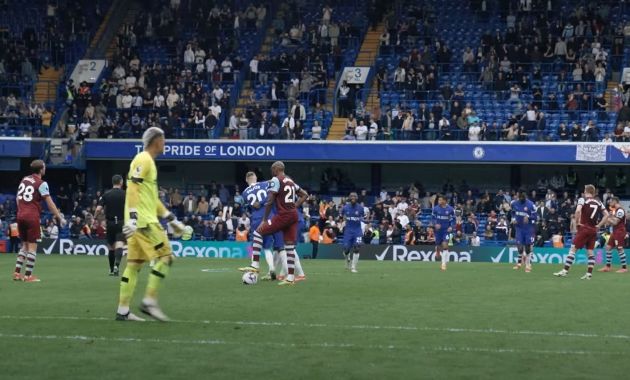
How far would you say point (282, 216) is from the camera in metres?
21.8

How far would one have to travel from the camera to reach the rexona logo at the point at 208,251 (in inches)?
1649

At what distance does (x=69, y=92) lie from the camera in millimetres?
49750

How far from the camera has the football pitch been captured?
10398 millimetres

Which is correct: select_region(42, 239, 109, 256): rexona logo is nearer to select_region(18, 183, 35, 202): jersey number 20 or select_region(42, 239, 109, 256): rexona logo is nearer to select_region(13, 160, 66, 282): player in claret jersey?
select_region(13, 160, 66, 282): player in claret jersey

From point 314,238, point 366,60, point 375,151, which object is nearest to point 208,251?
point 314,238

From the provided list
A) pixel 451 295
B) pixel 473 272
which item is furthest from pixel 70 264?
pixel 451 295

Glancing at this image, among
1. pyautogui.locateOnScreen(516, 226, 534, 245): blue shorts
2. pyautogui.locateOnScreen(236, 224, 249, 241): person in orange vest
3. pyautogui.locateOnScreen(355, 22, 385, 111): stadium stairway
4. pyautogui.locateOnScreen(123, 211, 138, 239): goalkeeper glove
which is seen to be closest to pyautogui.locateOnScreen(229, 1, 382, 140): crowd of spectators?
pyautogui.locateOnScreen(355, 22, 385, 111): stadium stairway

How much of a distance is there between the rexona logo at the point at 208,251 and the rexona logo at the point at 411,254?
5.11m

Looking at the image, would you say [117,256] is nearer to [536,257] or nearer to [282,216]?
[282,216]

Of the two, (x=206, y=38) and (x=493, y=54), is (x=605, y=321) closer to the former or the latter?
(x=493, y=54)

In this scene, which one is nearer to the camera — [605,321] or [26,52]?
[605,321]

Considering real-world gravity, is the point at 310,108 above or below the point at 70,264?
above

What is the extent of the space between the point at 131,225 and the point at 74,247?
3026cm

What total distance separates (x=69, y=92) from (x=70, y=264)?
18.7m
